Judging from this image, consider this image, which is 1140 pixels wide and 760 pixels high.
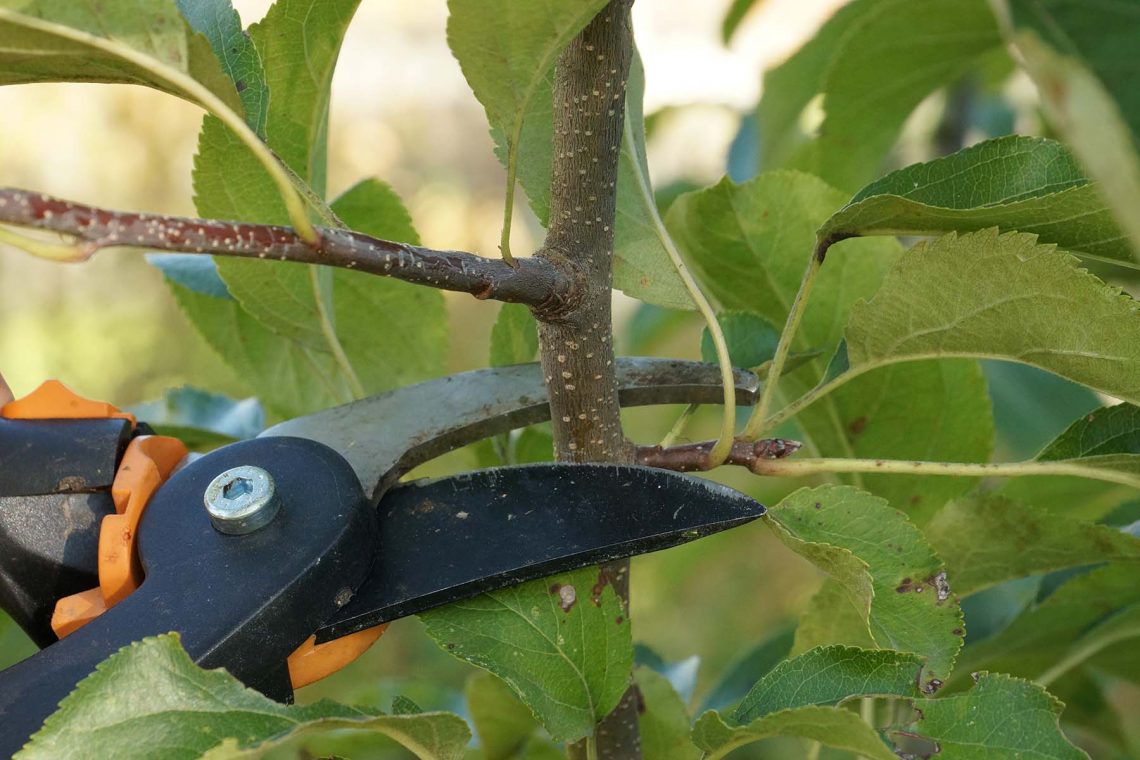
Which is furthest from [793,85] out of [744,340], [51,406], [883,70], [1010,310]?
[51,406]

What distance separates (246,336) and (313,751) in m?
0.28

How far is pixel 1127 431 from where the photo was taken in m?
0.46

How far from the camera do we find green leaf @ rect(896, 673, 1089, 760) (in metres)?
0.38

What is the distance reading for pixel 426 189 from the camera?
312 centimetres

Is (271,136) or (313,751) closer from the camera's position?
(271,136)

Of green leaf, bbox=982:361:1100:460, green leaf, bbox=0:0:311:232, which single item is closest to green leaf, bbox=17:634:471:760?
green leaf, bbox=0:0:311:232

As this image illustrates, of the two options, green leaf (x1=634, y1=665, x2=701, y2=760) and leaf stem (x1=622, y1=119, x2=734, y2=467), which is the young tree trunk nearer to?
leaf stem (x1=622, y1=119, x2=734, y2=467)

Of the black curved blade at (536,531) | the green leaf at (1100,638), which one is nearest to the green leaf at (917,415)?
the green leaf at (1100,638)

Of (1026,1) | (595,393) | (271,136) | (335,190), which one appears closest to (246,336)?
(271,136)

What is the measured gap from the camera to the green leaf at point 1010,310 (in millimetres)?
381

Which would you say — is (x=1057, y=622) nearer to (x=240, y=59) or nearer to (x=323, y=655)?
(x=323, y=655)

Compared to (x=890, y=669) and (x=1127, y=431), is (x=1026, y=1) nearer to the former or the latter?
(x=1127, y=431)

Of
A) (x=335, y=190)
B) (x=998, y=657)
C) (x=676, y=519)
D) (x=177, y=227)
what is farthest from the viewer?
(x=335, y=190)

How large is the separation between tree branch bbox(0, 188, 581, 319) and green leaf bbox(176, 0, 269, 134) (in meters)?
0.08
